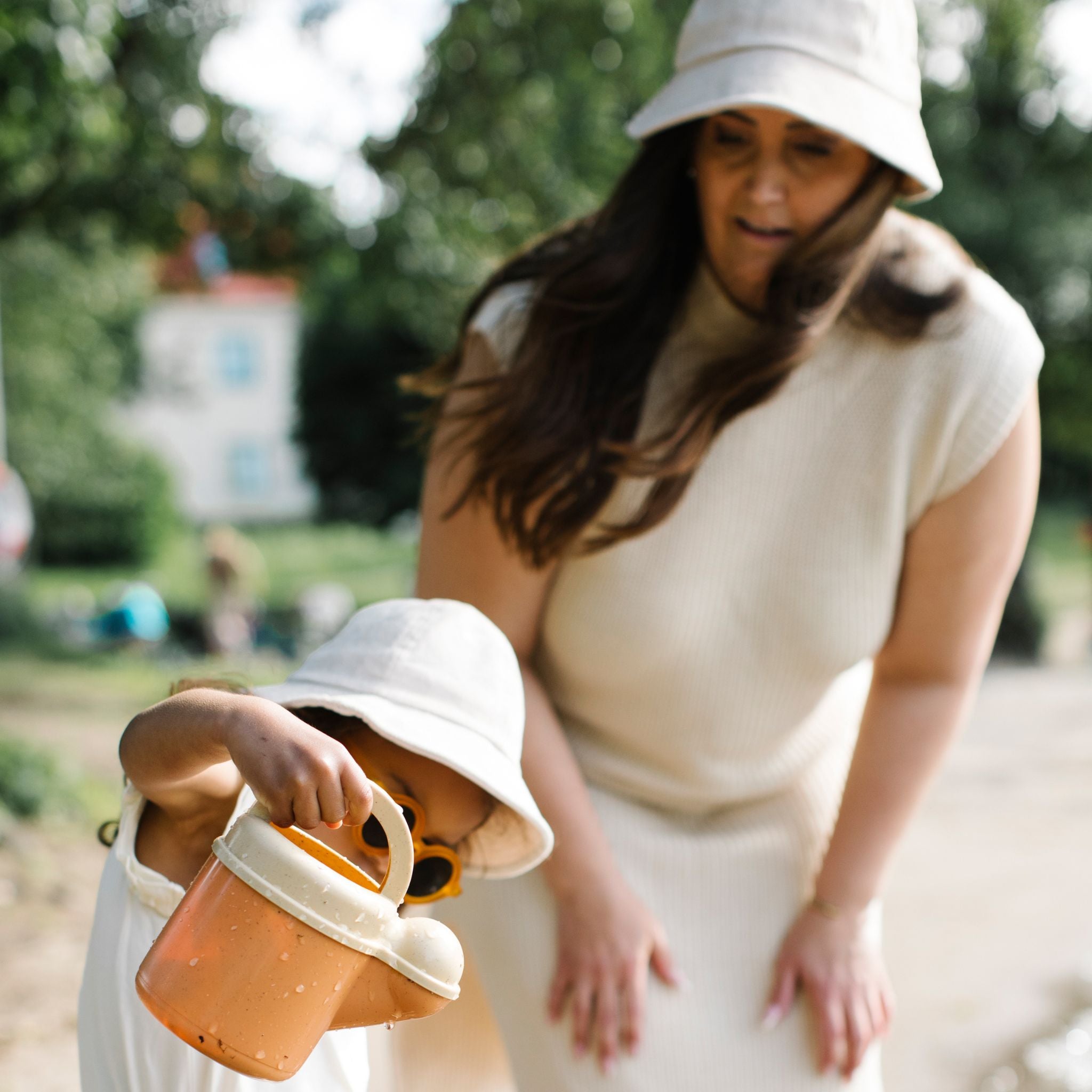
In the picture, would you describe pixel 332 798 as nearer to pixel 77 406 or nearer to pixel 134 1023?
pixel 134 1023

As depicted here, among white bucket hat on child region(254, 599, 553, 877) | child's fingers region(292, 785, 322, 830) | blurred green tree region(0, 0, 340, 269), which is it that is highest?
child's fingers region(292, 785, 322, 830)

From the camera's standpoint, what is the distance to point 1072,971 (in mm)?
3834

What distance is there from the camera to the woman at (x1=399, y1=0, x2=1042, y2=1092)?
5.72 ft

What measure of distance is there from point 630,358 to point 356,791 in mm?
964

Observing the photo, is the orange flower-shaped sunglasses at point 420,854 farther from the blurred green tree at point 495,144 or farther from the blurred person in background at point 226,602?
the blurred person in background at point 226,602

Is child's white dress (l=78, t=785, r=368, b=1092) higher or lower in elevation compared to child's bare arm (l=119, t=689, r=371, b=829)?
lower

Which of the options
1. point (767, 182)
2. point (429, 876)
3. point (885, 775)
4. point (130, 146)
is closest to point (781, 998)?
point (885, 775)

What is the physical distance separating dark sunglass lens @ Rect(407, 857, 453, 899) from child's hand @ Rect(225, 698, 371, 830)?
38cm

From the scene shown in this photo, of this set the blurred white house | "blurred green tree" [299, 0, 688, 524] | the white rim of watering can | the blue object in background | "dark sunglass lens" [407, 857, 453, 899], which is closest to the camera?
the white rim of watering can

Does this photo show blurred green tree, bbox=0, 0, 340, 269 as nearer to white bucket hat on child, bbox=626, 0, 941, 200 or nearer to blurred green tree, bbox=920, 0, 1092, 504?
white bucket hat on child, bbox=626, 0, 941, 200

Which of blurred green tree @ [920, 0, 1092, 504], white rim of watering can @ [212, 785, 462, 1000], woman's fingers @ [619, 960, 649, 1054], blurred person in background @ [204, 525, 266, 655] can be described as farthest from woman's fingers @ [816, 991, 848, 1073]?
blurred person in background @ [204, 525, 266, 655]

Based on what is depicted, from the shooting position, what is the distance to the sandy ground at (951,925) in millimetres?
3248

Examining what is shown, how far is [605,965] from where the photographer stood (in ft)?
5.74

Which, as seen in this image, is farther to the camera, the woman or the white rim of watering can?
the woman
